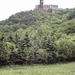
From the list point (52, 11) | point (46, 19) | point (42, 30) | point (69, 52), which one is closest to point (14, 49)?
point (69, 52)

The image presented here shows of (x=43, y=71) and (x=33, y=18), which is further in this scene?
(x=33, y=18)

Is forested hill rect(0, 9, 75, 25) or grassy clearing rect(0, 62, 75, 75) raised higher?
forested hill rect(0, 9, 75, 25)

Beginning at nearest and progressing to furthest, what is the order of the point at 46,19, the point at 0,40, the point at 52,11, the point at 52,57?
the point at 0,40 → the point at 52,57 → the point at 46,19 → the point at 52,11

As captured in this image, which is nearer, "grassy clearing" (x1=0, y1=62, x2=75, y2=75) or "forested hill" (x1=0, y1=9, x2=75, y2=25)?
"grassy clearing" (x1=0, y1=62, x2=75, y2=75)

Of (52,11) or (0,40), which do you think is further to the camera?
(52,11)

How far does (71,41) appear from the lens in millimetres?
58344

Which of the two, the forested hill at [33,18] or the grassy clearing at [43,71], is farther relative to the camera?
the forested hill at [33,18]

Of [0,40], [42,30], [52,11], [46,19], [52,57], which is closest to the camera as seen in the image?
[0,40]

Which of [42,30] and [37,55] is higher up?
[42,30]

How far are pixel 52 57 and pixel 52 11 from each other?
9667cm

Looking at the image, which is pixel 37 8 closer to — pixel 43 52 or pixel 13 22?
pixel 13 22

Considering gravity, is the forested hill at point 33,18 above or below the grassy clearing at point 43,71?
above

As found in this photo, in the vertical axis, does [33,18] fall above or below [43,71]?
above

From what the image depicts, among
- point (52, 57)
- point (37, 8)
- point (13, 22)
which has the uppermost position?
point (37, 8)
